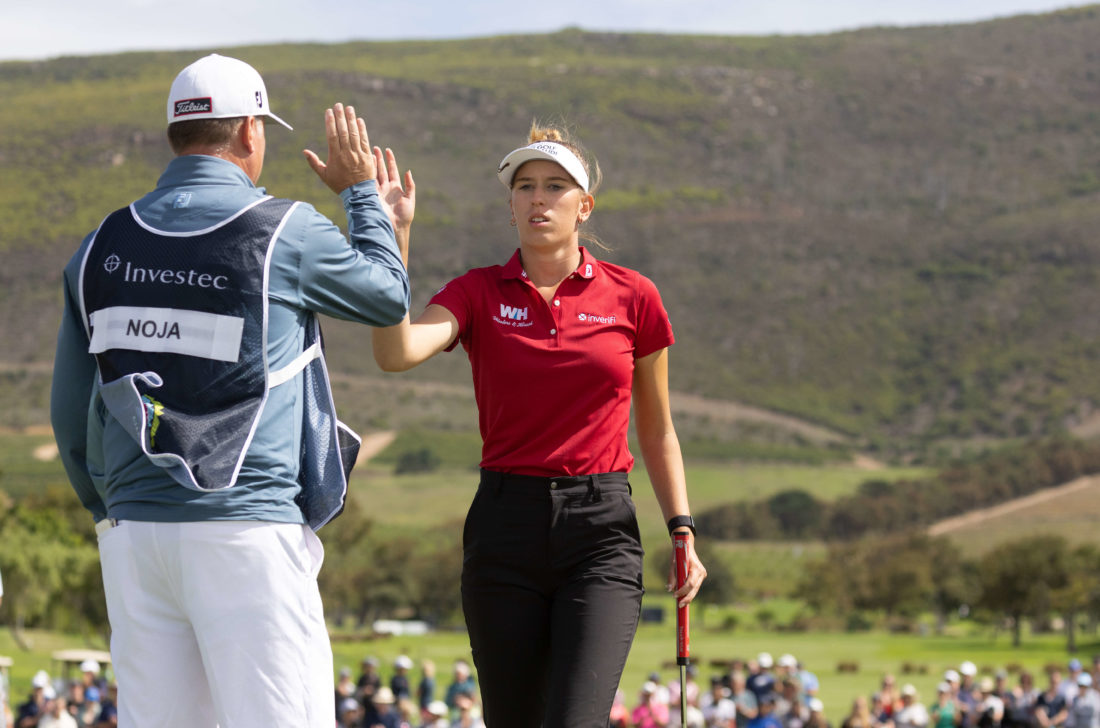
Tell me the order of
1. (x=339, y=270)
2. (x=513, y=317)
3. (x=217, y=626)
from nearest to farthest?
(x=217, y=626) → (x=339, y=270) → (x=513, y=317)

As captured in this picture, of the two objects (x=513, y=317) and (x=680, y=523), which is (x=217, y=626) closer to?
(x=513, y=317)

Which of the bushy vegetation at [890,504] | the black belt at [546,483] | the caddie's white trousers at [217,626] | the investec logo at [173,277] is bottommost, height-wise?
the caddie's white trousers at [217,626]

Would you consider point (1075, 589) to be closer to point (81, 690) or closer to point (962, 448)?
point (81, 690)

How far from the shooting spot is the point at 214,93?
4262 mm

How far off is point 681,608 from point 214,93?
2.32 metres

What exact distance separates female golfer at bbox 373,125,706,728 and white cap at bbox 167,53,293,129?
0.61 metres

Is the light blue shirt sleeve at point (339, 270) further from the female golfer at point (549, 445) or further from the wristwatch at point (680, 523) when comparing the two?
the wristwatch at point (680, 523)

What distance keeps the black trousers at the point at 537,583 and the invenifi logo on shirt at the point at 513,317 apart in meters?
0.52

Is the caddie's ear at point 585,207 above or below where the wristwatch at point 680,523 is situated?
above

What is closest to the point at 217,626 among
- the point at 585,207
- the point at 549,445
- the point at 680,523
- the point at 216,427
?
the point at 216,427

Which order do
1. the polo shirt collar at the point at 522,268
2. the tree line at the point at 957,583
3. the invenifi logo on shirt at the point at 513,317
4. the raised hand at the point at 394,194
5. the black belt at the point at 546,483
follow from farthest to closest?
the tree line at the point at 957,583
the polo shirt collar at the point at 522,268
the invenifi logo on shirt at the point at 513,317
the black belt at the point at 546,483
the raised hand at the point at 394,194

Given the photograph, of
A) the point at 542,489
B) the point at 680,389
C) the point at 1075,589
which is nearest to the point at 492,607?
the point at 542,489

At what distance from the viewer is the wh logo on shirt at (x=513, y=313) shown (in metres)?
5.32

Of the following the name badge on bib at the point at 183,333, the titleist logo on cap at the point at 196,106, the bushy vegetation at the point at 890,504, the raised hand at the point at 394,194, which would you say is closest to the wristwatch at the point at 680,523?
the raised hand at the point at 394,194
